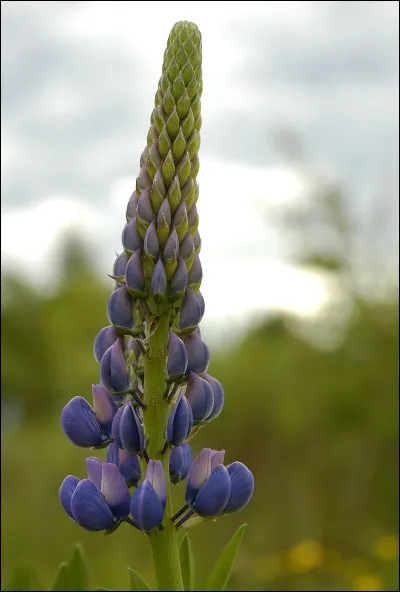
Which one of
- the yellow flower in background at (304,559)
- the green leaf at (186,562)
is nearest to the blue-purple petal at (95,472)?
Answer: the green leaf at (186,562)

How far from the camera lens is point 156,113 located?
1743mm

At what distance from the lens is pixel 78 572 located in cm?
225

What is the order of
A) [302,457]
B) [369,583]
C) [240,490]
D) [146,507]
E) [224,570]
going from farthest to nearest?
[302,457] < [369,583] < [224,570] < [240,490] < [146,507]

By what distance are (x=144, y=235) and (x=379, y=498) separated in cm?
888

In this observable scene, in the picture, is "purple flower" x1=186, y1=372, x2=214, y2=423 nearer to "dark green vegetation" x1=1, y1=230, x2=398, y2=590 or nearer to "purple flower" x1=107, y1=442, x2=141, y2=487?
"purple flower" x1=107, y1=442, x2=141, y2=487

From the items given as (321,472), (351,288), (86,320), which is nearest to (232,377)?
(321,472)

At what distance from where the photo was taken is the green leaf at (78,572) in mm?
2244

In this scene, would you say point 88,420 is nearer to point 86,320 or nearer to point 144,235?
point 144,235

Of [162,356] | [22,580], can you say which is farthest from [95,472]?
[22,580]

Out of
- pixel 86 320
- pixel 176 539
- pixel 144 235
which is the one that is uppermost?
pixel 86 320

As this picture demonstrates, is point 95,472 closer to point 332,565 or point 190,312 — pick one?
point 190,312

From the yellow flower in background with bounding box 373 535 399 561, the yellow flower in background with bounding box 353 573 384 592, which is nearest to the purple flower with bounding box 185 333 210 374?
the yellow flower in background with bounding box 353 573 384 592

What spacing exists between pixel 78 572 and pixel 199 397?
33.4 inches

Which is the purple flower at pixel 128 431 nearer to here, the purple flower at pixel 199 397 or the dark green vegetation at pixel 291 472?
the purple flower at pixel 199 397
